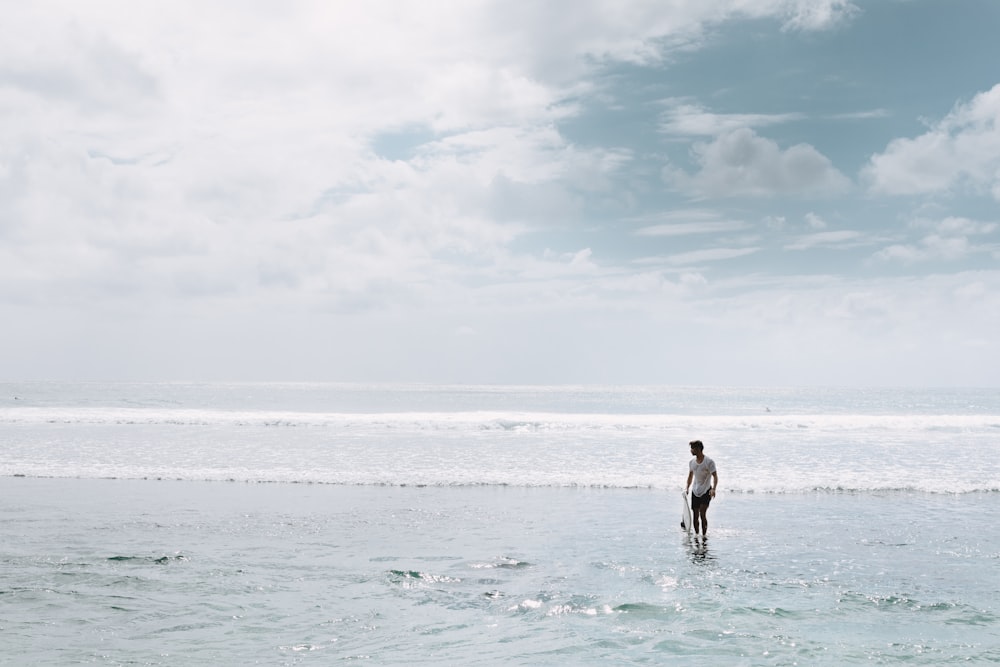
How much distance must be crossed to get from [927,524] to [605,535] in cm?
754

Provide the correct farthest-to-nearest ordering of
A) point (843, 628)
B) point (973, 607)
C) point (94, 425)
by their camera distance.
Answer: point (94, 425), point (973, 607), point (843, 628)

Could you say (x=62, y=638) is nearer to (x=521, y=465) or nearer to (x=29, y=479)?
(x=29, y=479)

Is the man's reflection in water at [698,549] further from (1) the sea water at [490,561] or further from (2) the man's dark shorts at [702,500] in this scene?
(2) the man's dark shorts at [702,500]

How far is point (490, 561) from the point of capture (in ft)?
42.6

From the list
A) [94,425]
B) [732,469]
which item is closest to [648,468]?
[732,469]

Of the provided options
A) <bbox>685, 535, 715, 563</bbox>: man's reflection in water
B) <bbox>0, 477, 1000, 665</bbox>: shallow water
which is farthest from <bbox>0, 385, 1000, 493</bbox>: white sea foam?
<bbox>685, 535, 715, 563</bbox>: man's reflection in water

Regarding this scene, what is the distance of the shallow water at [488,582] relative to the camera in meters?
8.58

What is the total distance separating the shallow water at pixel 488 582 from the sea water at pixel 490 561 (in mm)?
52

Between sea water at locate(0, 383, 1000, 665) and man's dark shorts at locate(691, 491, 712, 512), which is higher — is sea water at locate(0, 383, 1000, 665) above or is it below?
below

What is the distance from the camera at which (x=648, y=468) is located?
26500 millimetres

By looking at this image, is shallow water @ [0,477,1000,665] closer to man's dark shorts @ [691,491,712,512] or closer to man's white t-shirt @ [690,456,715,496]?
man's dark shorts @ [691,491,712,512]

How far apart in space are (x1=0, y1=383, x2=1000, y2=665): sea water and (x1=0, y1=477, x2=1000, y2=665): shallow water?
0.17 feet

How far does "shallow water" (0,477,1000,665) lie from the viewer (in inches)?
338

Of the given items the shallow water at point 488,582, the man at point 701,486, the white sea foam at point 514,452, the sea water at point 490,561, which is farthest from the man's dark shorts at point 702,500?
the white sea foam at point 514,452
